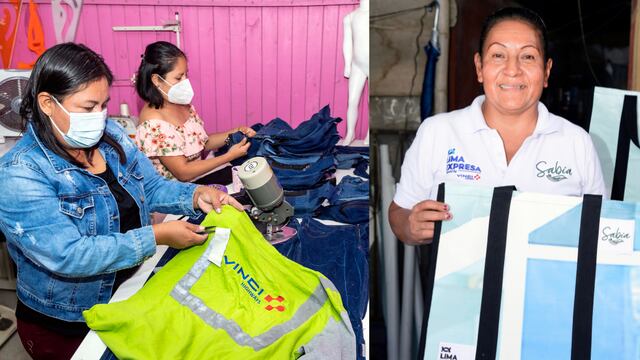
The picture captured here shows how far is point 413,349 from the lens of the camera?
5.74 feet

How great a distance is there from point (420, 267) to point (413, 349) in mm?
250

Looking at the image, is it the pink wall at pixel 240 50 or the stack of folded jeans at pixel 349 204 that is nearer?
the stack of folded jeans at pixel 349 204

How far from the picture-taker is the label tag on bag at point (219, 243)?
1.35 m

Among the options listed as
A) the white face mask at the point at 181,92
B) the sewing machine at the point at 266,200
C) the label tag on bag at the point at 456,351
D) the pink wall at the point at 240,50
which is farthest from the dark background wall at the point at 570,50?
the white face mask at the point at 181,92

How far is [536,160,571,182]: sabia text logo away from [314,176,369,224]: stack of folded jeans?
2.06ft

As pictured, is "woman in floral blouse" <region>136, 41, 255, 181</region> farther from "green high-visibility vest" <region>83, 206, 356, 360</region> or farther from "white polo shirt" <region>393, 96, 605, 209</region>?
"white polo shirt" <region>393, 96, 605, 209</region>

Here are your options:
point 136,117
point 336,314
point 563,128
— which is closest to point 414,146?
point 563,128

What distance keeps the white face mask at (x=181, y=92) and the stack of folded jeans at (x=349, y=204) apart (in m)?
0.65

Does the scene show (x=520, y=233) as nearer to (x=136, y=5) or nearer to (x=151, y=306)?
(x=151, y=306)

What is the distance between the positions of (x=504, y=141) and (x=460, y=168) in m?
0.12

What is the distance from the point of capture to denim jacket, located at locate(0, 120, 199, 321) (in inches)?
50.6

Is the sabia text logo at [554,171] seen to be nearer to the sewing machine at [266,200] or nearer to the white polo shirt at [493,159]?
the white polo shirt at [493,159]

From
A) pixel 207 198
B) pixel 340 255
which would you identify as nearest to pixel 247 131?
pixel 207 198

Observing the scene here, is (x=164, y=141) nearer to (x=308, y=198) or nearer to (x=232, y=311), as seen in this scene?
(x=308, y=198)
